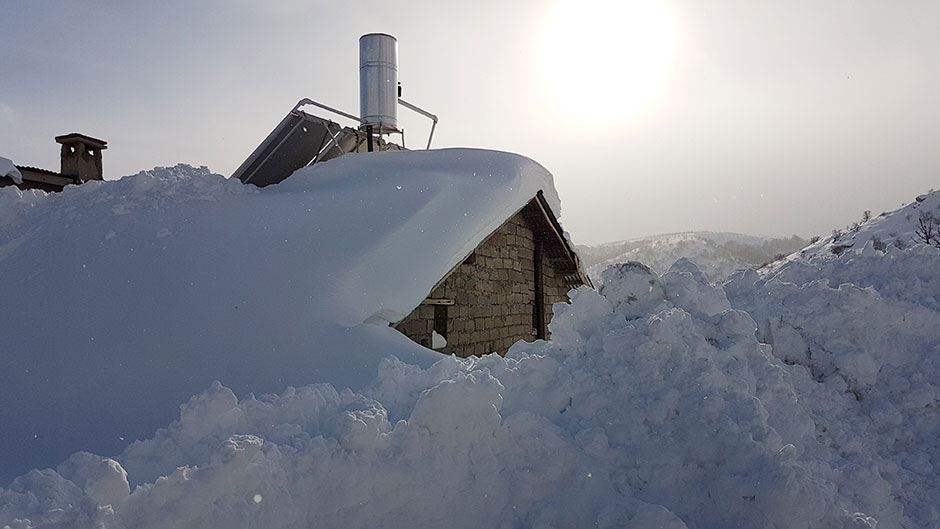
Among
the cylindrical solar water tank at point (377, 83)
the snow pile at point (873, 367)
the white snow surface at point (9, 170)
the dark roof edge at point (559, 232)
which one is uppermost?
the cylindrical solar water tank at point (377, 83)

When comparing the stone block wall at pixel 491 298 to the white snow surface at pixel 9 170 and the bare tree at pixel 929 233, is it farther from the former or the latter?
the bare tree at pixel 929 233

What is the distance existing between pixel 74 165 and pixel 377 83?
5821 millimetres

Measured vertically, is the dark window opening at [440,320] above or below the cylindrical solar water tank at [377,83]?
below

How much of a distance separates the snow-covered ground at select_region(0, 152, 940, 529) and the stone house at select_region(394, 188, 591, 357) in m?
2.32

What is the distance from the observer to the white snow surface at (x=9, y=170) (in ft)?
27.8

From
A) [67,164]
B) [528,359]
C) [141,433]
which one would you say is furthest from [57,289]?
[67,164]

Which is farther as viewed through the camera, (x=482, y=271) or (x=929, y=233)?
(x=929, y=233)

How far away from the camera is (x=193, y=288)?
4793 millimetres

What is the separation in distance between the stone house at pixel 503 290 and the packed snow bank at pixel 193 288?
850 millimetres

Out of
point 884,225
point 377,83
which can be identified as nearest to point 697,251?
point 884,225

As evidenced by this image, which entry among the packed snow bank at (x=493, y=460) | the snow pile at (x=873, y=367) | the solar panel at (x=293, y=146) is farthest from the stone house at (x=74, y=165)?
the snow pile at (x=873, y=367)

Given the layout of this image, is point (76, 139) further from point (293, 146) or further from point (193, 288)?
point (193, 288)

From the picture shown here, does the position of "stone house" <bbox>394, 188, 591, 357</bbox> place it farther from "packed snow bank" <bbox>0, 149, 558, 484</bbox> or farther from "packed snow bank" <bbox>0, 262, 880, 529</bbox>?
"packed snow bank" <bbox>0, 262, 880, 529</bbox>

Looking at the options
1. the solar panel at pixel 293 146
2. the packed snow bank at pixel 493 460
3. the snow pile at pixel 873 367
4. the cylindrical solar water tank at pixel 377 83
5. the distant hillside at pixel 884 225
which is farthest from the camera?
the distant hillside at pixel 884 225
